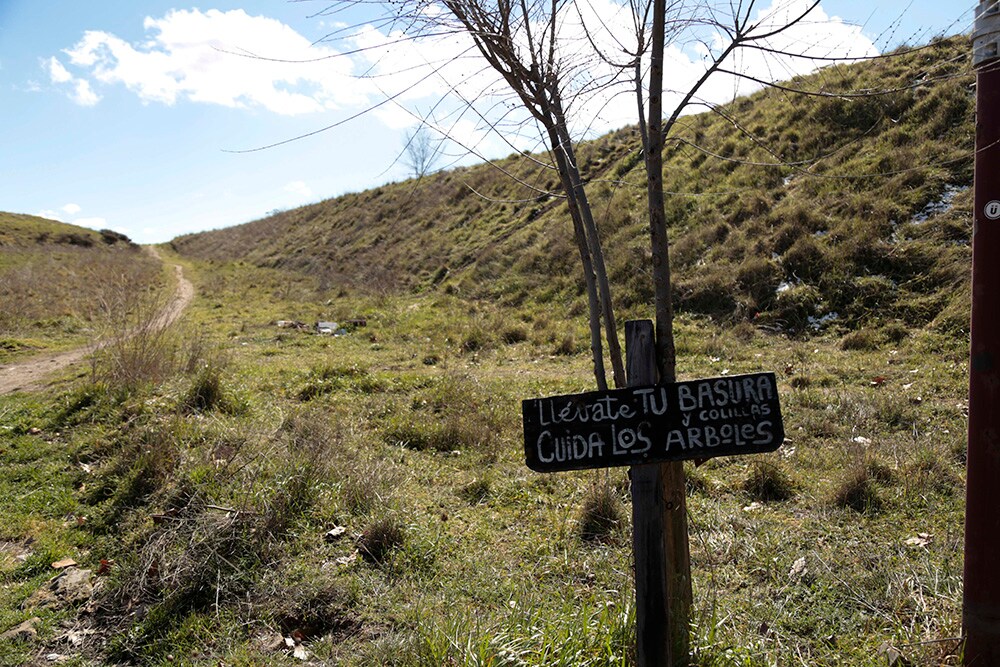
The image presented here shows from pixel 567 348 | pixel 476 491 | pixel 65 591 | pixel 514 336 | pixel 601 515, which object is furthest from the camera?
pixel 514 336

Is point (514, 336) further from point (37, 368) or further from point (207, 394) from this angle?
point (37, 368)

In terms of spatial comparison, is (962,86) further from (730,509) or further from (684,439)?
(684,439)

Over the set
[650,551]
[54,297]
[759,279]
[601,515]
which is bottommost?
[601,515]

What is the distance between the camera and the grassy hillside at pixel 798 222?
10.2 meters

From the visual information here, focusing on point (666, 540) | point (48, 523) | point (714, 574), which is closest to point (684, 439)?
point (666, 540)

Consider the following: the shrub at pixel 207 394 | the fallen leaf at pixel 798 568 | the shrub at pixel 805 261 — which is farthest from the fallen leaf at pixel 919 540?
the shrub at pixel 805 261

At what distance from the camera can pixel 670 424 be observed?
229cm

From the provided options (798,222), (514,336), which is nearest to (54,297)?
(514,336)

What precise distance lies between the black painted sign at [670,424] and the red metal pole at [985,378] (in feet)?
3.08

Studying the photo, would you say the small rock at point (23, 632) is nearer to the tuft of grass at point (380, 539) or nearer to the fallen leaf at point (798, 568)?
the tuft of grass at point (380, 539)

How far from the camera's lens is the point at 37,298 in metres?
18.1

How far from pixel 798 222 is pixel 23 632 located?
12.3m

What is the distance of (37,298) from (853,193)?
19612 millimetres

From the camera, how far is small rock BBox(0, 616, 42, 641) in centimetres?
372
